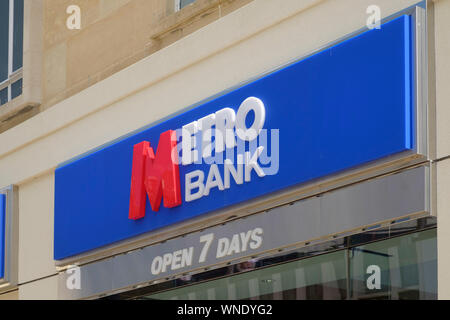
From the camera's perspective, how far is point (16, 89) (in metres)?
13.7

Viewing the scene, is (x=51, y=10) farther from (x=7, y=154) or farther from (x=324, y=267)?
(x=324, y=267)

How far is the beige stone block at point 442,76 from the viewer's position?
801 cm

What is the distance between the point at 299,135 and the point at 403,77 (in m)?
1.19

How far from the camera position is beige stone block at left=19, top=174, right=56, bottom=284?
1212cm

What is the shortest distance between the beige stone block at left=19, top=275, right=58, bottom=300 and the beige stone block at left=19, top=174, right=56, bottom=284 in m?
0.06

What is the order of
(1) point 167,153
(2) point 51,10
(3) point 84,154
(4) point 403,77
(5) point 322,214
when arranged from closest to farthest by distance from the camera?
(4) point 403,77
(5) point 322,214
(1) point 167,153
(3) point 84,154
(2) point 51,10

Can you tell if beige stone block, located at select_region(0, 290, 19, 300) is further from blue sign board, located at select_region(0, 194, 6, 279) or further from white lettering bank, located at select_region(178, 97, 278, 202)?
white lettering bank, located at select_region(178, 97, 278, 202)

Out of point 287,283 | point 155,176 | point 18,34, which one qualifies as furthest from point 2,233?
point 287,283

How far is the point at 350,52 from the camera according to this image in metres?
8.66

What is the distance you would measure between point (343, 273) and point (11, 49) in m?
6.64

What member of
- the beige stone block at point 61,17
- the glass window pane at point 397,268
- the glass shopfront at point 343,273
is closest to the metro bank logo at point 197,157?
the glass shopfront at point 343,273

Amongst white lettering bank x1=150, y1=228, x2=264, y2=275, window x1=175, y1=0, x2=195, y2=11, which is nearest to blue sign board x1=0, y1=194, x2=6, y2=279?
white lettering bank x1=150, y1=228, x2=264, y2=275

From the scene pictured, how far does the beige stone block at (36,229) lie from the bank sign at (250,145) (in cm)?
34
